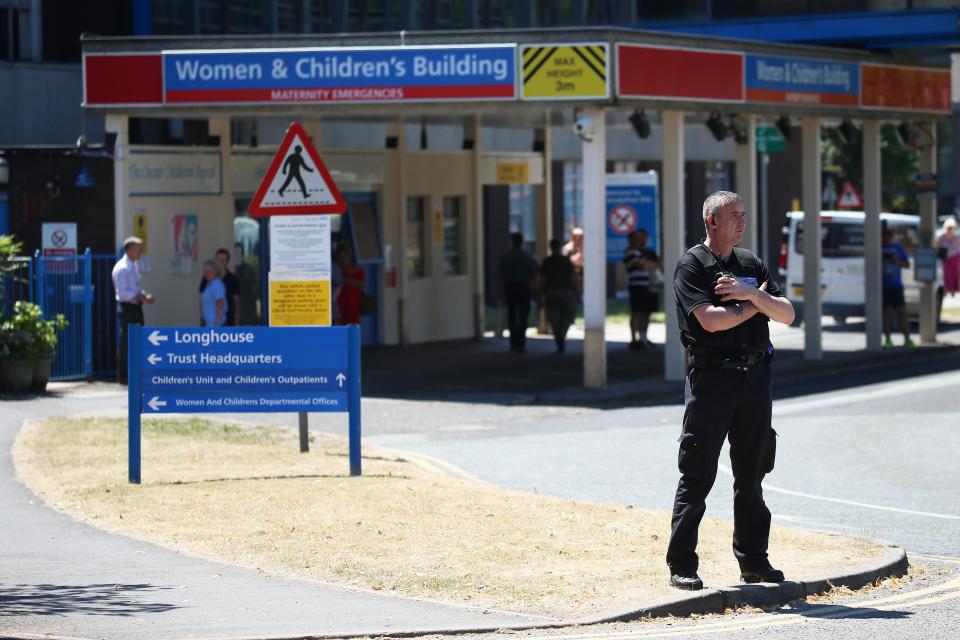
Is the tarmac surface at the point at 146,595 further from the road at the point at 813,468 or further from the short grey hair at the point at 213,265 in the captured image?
the short grey hair at the point at 213,265

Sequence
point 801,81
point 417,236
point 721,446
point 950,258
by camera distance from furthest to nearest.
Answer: point 950,258 → point 417,236 → point 801,81 → point 721,446

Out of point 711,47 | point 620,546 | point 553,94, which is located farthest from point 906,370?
point 620,546

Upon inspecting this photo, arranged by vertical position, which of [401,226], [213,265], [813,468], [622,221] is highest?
[622,221]

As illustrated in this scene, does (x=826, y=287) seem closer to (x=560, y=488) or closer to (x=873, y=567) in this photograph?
(x=560, y=488)

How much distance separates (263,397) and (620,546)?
4.13 metres

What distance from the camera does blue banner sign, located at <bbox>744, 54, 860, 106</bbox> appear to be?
2208 cm

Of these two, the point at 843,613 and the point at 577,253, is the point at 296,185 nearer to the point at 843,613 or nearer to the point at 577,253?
the point at 843,613

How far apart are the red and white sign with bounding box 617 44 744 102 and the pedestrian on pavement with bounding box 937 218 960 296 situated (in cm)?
1593

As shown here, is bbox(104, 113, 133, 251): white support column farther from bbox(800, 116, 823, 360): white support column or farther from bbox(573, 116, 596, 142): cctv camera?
bbox(800, 116, 823, 360): white support column

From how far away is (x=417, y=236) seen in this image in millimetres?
27906

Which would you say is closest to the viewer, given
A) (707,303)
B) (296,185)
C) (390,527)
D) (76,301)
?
(707,303)

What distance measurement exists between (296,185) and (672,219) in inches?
309

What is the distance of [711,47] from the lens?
69.7 feet

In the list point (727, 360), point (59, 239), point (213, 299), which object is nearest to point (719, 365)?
point (727, 360)
